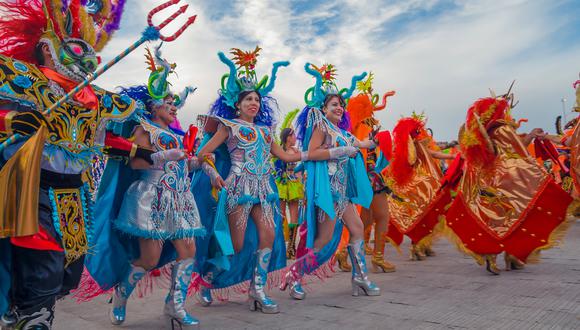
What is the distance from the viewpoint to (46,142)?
237cm

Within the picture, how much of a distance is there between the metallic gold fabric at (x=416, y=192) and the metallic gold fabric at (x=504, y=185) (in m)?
1.03

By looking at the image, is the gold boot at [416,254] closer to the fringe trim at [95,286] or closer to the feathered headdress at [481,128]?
the feathered headdress at [481,128]

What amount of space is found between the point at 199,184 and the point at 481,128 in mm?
3159

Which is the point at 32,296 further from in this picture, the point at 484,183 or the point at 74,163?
the point at 484,183

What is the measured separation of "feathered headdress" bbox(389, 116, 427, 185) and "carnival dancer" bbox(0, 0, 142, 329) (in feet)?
12.9

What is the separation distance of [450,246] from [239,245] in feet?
14.9

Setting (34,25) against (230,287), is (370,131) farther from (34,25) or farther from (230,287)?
(34,25)

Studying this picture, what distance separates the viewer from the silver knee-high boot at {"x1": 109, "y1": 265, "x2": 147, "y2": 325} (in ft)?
11.1

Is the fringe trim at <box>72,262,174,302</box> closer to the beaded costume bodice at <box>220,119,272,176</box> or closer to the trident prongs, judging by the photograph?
the beaded costume bodice at <box>220,119,272,176</box>

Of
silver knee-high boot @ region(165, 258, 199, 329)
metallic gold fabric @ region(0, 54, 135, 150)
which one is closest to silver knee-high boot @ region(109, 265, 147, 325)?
silver knee-high boot @ region(165, 258, 199, 329)

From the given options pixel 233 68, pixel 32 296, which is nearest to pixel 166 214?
pixel 32 296

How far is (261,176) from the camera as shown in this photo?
3943mm

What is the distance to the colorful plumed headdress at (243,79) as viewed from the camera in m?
4.09

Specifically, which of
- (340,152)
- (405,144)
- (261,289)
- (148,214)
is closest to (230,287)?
(261,289)
